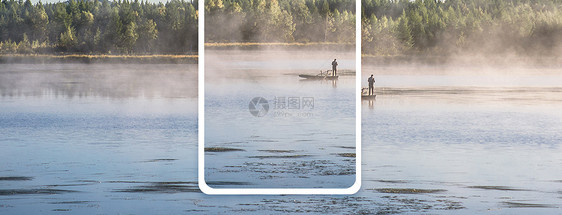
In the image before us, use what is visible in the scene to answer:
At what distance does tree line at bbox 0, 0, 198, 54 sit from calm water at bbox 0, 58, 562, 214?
0.48 metres

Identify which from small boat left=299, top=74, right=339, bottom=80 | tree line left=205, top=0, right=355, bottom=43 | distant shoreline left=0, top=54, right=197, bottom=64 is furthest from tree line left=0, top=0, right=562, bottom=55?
small boat left=299, top=74, right=339, bottom=80

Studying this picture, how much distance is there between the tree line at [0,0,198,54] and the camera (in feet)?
43.7

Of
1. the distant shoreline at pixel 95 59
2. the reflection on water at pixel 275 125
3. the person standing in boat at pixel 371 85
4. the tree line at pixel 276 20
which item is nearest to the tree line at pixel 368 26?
the distant shoreline at pixel 95 59

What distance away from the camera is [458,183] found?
1107cm

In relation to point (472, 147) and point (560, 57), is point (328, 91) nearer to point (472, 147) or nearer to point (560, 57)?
point (472, 147)

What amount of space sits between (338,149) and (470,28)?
691 centimetres

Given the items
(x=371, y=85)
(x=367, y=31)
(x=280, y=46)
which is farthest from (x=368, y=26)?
(x=280, y=46)

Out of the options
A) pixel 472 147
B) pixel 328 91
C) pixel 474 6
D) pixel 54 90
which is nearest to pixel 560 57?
pixel 474 6

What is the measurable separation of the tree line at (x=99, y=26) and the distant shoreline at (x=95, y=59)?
104 mm

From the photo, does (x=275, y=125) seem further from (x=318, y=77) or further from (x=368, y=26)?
(x=368, y=26)

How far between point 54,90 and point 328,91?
12.5 m

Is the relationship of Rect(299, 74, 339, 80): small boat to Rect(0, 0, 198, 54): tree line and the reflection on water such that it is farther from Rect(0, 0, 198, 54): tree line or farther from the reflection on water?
Rect(0, 0, 198, 54): tree line

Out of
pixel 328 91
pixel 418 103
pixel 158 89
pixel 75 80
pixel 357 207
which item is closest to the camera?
pixel 328 91

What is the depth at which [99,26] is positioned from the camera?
13914 millimetres
